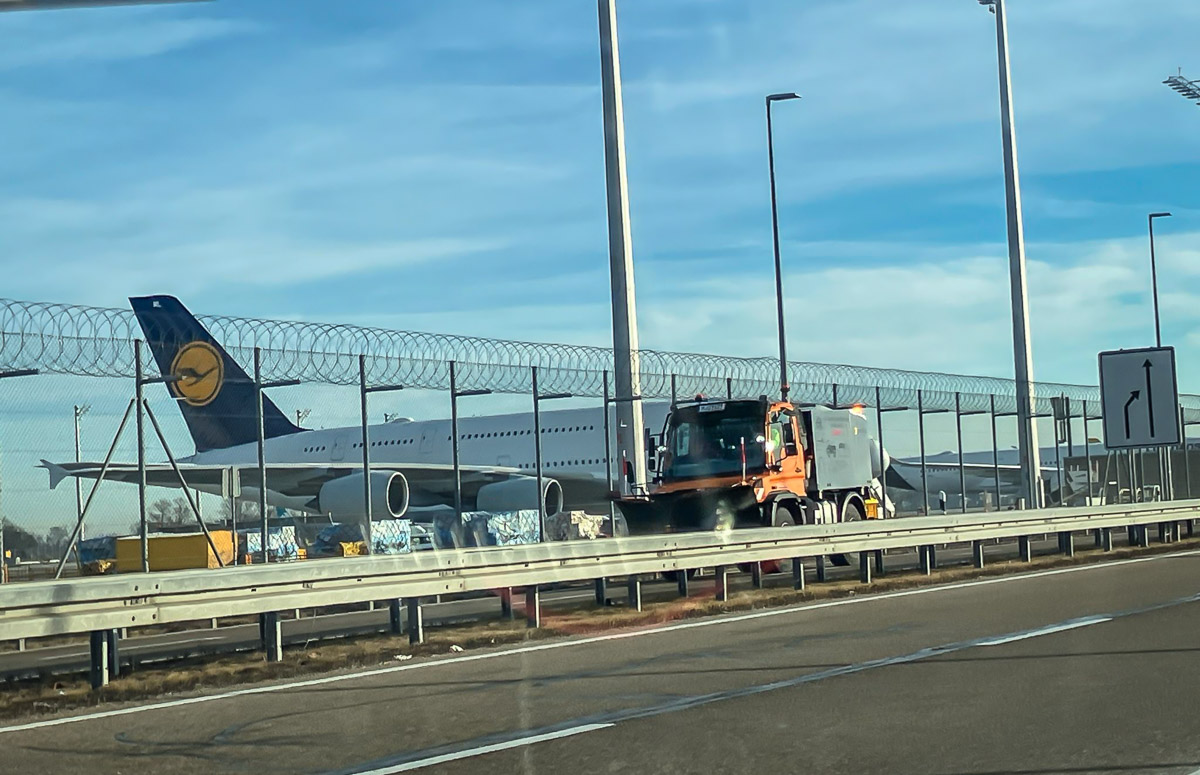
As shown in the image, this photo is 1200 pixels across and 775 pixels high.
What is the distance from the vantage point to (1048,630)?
12531mm

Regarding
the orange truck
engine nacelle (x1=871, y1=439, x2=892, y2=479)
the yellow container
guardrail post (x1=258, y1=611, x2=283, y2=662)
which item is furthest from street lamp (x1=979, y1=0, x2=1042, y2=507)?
guardrail post (x1=258, y1=611, x2=283, y2=662)

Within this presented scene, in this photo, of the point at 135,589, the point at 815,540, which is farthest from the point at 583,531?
the point at 135,589

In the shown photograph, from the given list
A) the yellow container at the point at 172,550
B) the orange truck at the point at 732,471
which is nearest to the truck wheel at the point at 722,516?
the orange truck at the point at 732,471

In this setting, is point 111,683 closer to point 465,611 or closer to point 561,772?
point 561,772

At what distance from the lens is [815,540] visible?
1888 centimetres

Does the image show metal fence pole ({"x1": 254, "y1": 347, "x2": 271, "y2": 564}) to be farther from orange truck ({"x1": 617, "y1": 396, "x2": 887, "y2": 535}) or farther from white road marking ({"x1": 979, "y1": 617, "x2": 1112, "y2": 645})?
white road marking ({"x1": 979, "y1": 617, "x2": 1112, "y2": 645})

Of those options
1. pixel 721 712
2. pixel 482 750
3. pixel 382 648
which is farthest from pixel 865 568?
pixel 482 750

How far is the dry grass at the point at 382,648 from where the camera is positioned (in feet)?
34.5

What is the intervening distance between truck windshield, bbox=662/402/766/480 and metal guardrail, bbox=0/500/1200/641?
2.78m

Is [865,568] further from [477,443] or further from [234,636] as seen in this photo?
[477,443]

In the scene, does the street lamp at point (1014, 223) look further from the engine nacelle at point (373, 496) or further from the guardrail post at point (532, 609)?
the guardrail post at point (532, 609)

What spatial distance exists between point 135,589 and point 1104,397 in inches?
892

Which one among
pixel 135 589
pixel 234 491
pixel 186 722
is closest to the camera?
pixel 186 722

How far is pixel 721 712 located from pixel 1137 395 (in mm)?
22539
